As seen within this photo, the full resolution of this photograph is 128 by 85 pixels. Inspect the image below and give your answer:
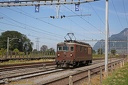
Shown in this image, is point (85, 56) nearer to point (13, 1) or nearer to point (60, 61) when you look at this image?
point (60, 61)

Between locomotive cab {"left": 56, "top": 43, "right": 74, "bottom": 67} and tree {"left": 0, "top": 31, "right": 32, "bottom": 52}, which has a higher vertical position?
tree {"left": 0, "top": 31, "right": 32, "bottom": 52}

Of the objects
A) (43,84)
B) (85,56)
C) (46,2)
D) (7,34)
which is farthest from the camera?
(7,34)

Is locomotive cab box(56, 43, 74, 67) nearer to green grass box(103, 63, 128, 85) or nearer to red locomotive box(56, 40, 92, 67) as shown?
red locomotive box(56, 40, 92, 67)

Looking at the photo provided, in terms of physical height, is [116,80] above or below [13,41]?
below

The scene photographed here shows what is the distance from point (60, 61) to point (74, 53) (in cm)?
186

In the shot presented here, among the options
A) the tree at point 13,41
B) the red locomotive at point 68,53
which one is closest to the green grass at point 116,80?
the red locomotive at point 68,53

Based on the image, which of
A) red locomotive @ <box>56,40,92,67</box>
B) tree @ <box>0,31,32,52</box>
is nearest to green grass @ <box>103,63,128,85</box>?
red locomotive @ <box>56,40,92,67</box>

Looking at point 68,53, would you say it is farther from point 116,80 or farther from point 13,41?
point 13,41

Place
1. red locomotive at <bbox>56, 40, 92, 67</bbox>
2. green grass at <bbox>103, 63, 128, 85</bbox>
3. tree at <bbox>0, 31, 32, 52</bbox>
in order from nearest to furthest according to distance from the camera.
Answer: green grass at <bbox>103, 63, 128, 85</bbox> < red locomotive at <bbox>56, 40, 92, 67</bbox> < tree at <bbox>0, 31, 32, 52</bbox>

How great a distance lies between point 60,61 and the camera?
3042 centimetres

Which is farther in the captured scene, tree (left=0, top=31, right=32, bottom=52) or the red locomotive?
tree (left=0, top=31, right=32, bottom=52)

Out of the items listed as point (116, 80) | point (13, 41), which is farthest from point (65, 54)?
point (13, 41)

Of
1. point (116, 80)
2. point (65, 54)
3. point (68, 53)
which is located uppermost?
point (68, 53)

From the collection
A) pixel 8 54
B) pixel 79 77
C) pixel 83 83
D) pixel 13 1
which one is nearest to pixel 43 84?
pixel 83 83
